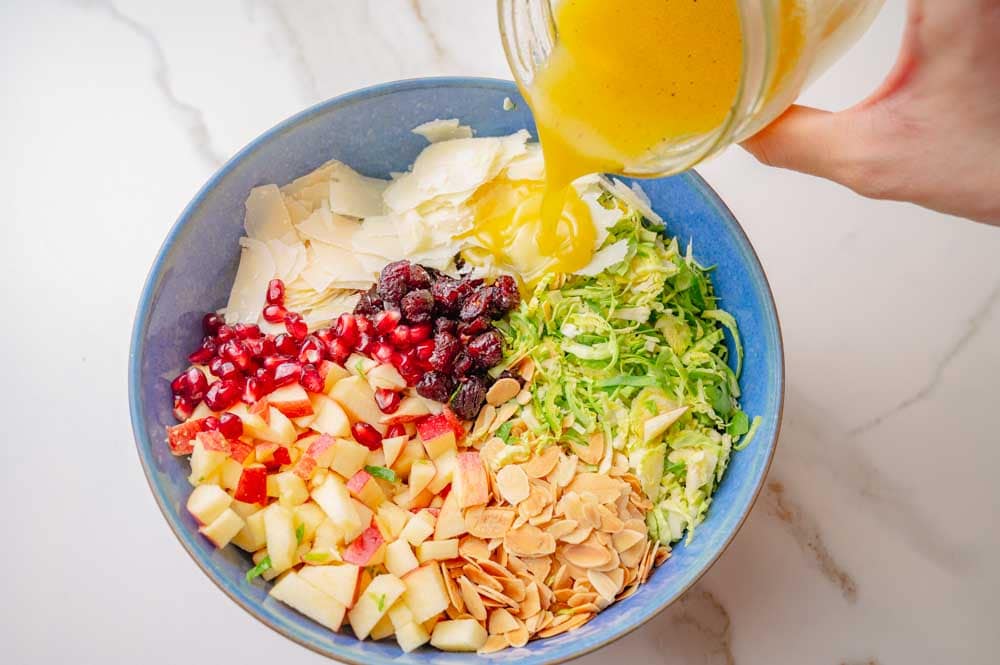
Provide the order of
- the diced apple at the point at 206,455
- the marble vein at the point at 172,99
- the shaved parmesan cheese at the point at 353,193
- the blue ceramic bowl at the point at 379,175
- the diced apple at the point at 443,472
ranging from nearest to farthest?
the blue ceramic bowl at the point at 379,175, the diced apple at the point at 206,455, the diced apple at the point at 443,472, the shaved parmesan cheese at the point at 353,193, the marble vein at the point at 172,99

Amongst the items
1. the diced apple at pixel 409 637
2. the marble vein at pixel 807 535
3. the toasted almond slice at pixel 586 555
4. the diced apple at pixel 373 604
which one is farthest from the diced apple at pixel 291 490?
the marble vein at pixel 807 535

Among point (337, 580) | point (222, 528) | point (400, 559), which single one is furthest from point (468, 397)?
point (222, 528)

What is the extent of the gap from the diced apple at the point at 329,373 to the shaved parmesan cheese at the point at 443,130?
647mm

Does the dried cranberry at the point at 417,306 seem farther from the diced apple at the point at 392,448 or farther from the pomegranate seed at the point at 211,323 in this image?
the pomegranate seed at the point at 211,323

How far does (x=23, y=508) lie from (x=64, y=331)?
46 centimetres

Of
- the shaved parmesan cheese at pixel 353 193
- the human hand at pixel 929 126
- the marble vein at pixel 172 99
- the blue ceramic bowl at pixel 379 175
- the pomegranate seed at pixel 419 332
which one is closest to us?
the human hand at pixel 929 126

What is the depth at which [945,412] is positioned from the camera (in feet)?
7.47

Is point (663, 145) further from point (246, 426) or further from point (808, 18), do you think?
point (246, 426)

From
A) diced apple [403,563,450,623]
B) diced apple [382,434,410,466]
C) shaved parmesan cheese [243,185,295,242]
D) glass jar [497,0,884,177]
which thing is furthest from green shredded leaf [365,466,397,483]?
glass jar [497,0,884,177]

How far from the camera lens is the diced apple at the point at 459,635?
1821 mm

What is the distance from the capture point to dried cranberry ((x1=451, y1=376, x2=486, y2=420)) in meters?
2.04

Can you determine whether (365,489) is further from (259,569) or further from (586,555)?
(586,555)

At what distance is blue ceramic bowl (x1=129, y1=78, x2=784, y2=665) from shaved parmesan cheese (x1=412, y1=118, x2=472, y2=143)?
2 cm

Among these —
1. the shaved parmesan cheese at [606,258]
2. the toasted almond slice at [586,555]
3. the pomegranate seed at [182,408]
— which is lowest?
the toasted almond slice at [586,555]
